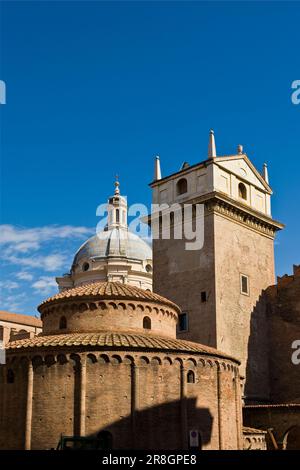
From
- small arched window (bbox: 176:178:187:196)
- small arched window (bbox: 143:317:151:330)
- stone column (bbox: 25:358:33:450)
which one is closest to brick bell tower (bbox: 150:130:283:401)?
small arched window (bbox: 176:178:187:196)

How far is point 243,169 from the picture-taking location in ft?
128

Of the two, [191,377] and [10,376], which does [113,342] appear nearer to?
[191,377]

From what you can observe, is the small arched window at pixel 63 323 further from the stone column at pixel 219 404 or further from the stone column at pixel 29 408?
the stone column at pixel 219 404

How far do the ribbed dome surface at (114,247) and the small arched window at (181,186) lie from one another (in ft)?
72.9

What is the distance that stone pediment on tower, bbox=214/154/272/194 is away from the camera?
122 feet

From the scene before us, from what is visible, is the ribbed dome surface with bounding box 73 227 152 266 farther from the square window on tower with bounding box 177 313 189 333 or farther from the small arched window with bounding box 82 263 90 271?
the square window on tower with bounding box 177 313 189 333

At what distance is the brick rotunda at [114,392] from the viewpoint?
24.0m

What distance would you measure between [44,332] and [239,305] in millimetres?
11801

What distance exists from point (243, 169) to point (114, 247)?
2420 cm

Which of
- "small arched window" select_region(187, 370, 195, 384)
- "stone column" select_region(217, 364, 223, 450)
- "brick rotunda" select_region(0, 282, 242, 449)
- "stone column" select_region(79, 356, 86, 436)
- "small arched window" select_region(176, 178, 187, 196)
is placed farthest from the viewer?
"small arched window" select_region(176, 178, 187, 196)

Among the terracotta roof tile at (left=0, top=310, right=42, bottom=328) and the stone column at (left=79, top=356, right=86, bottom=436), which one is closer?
the stone column at (left=79, top=356, right=86, bottom=436)

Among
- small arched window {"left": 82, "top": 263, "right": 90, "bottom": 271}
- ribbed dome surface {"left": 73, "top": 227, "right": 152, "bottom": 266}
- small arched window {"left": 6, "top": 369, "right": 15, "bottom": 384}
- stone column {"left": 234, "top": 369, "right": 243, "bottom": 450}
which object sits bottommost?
stone column {"left": 234, "top": 369, "right": 243, "bottom": 450}

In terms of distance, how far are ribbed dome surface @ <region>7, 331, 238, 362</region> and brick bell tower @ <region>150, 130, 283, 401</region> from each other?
759cm

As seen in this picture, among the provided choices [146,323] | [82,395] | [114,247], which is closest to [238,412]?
[146,323]
